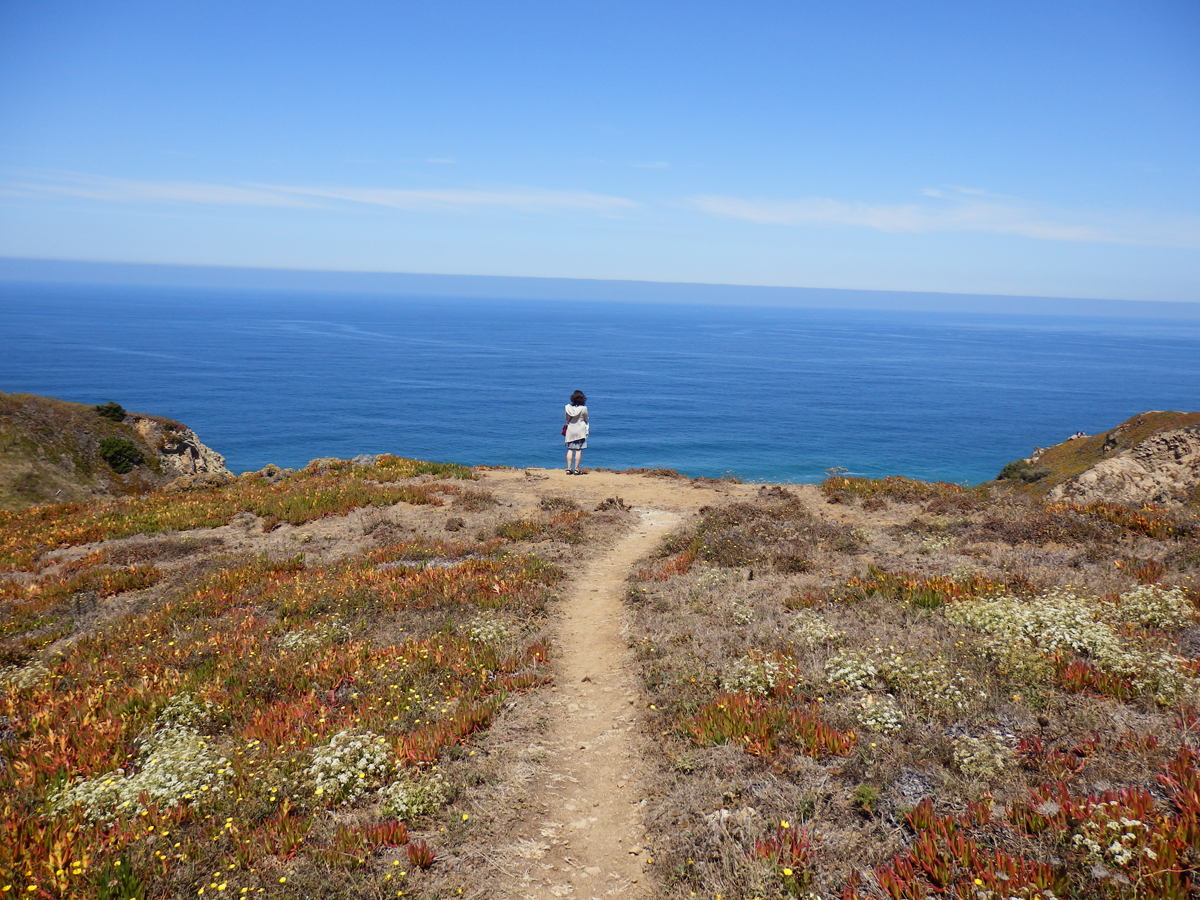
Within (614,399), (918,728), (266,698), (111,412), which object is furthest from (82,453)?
(614,399)

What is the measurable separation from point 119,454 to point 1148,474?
44.3 m

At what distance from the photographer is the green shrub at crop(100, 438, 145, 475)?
3388 cm

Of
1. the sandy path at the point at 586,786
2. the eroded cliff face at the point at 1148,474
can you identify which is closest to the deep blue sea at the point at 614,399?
the eroded cliff face at the point at 1148,474

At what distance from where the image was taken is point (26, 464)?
30.5 meters

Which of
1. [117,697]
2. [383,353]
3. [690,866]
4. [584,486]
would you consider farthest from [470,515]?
[383,353]

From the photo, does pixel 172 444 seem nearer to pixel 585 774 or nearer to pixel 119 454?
pixel 119 454

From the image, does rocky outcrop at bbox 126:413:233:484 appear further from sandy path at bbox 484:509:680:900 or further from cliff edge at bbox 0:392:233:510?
sandy path at bbox 484:509:680:900

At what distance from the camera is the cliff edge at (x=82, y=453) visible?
29.8 m

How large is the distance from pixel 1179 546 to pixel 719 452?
2669 inches

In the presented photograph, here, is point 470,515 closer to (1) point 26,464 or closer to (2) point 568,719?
(2) point 568,719

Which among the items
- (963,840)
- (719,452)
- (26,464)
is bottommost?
(719,452)

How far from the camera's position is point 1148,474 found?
18.8 m

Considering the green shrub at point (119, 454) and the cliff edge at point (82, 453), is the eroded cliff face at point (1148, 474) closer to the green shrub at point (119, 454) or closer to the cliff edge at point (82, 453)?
the cliff edge at point (82, 453)

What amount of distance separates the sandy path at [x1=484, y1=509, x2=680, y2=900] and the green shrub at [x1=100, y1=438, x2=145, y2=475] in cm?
3319
